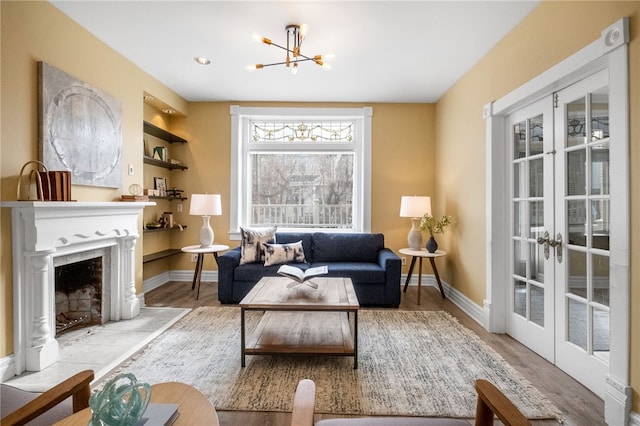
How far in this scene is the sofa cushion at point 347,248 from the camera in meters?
4.23

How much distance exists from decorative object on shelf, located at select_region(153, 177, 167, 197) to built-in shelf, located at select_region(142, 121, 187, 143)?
59cm

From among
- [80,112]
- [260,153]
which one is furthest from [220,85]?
[80,112]

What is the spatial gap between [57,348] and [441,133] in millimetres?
4748

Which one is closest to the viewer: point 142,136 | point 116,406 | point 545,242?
point 116,406

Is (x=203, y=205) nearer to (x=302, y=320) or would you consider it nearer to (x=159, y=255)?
(x=159, y=255)

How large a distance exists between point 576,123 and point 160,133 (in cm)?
449

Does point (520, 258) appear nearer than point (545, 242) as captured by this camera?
No

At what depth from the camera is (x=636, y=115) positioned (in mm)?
1637

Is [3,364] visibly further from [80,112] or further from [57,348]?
[80,112]

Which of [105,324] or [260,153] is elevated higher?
[260,153]

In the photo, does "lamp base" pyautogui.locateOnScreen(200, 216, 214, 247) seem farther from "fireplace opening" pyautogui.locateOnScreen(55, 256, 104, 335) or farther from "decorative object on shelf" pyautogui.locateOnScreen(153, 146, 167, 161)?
"fireplace opening" pyautogui.locateOnScreen(55, 256, 104, 335)

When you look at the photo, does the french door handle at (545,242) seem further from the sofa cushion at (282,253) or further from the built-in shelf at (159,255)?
the built-in shelf at (159,255)

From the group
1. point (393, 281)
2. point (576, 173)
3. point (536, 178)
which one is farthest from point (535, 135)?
point (393, 281)

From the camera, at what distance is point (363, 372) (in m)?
2.21
